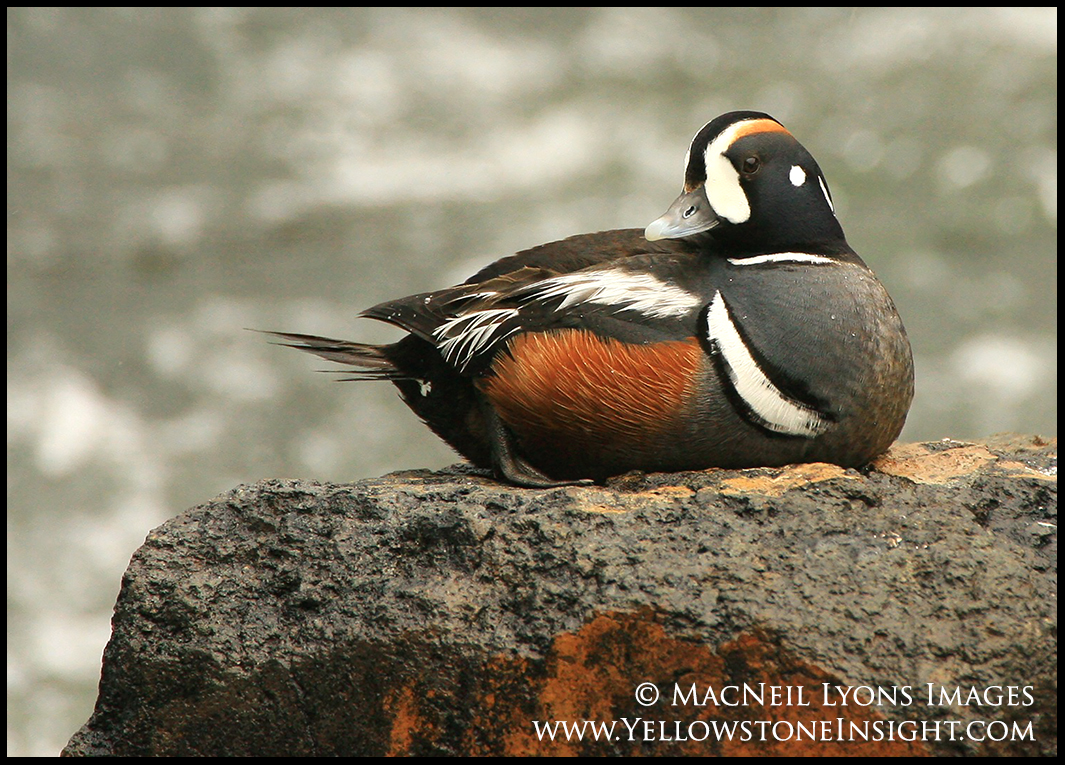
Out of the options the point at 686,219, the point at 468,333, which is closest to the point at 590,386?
the point at 468,333

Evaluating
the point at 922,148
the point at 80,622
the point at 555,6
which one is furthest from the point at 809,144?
the point at 80,622

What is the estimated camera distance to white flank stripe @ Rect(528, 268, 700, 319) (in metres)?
3.49

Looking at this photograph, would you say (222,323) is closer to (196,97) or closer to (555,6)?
(196,97)

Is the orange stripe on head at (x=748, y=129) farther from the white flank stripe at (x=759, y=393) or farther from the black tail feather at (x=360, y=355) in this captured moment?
the black tail feather at (x=360, y=355)

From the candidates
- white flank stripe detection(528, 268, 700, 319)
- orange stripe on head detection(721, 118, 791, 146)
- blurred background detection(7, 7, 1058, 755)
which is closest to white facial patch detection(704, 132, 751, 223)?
orange stripe on head detection(721, 118, 791, 146)

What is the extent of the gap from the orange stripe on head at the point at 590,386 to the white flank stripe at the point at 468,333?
0.23 feet

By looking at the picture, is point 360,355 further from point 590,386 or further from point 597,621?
point 597,621

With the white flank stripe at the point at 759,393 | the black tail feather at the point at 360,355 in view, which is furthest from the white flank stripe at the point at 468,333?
the white flank stripe at the point at 759,393

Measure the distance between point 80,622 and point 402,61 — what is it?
495 cm

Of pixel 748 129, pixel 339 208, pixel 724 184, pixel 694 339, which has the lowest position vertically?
pixel 694 339

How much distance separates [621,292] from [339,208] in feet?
20.5

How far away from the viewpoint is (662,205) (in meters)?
9.23

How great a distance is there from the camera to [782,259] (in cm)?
365

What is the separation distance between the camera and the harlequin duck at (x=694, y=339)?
3.41 meters
